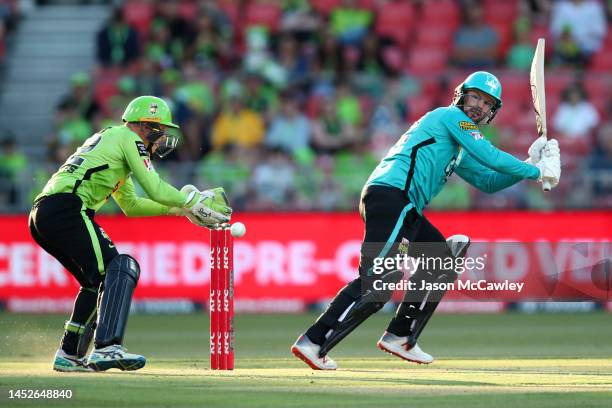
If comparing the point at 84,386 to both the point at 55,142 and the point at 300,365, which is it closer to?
the point at 300,365

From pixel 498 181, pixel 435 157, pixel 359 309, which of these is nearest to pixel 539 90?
pixel 498 181

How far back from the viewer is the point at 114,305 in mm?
9656

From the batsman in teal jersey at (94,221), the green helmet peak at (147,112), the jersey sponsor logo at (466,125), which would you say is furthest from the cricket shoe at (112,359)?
the jersey sponsor logo at (466,125)

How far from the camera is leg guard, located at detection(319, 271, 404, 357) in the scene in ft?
32.5

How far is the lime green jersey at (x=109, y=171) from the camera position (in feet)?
32.3

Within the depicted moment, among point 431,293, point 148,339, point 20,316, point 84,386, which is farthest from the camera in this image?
point 20,316

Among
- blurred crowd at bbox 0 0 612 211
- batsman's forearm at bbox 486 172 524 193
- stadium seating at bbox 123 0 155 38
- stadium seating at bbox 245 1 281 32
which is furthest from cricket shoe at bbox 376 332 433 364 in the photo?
stadium seating at bbox 123 0 155 38

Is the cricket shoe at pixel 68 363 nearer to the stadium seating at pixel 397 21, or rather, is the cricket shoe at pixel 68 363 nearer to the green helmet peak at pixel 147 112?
the green helmet peak at pixel 147 112

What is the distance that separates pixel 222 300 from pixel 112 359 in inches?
37.1

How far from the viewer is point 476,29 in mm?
20828

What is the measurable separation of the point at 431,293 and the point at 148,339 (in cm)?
460

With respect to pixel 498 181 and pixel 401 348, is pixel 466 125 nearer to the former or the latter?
pixel 498 181

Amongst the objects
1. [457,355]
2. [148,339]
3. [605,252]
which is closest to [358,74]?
[605,252]

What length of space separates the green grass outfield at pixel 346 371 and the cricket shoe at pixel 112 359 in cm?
8
